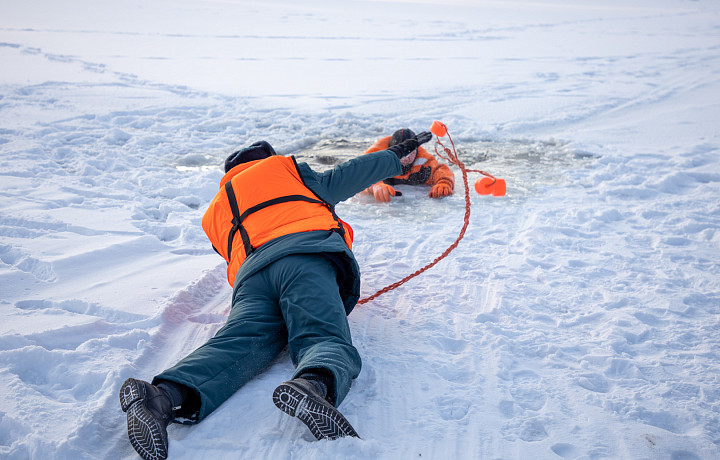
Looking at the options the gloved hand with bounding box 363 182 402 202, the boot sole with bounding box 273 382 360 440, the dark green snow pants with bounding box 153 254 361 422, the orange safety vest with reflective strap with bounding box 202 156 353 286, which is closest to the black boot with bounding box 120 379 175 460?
the dark green snow pants with bounding box 153 254 361 422

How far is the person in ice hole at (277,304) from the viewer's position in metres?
1.56

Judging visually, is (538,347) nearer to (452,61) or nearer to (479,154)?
(479,154)

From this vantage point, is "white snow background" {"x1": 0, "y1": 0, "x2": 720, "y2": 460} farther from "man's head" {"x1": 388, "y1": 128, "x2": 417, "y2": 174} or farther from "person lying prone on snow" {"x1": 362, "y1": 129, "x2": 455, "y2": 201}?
"man's head" {"x1": 388, "y1": 128, "x2": 417, "y2": 174}

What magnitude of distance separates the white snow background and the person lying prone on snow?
0.55ft

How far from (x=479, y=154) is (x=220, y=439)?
4.54 m

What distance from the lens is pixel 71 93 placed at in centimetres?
761

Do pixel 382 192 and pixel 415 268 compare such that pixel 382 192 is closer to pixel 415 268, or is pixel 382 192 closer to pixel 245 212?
pixel 415 268

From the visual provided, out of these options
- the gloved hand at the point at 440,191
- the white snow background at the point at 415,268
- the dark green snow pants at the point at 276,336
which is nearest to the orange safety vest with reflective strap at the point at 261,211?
the dark green snow pants at the point at 276,336

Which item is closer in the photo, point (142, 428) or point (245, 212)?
point (142, 428)

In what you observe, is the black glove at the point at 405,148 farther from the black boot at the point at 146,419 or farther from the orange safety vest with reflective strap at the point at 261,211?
the black boot at the point at 146,419

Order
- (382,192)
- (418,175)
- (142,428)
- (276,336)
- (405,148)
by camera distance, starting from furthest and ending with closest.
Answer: (418,175) < (382,192) < (405,148) < (276,336) < (142,428)

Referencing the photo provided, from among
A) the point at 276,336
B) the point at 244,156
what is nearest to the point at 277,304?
the point at 276,336

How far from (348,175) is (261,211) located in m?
0.54

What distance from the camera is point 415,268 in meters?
3.09
